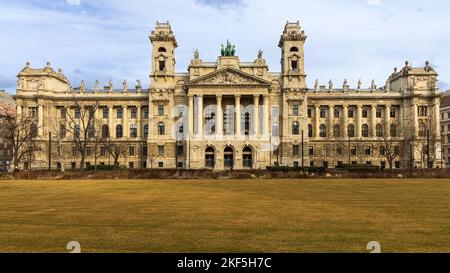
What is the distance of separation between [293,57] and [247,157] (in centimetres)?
2680

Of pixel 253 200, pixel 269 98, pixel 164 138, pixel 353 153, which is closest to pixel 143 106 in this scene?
pixel 164 138

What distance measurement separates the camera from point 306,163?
303 ft

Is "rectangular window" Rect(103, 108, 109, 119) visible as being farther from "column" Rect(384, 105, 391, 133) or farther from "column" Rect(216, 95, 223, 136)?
"column" Rect(384, 105, 391, 133)

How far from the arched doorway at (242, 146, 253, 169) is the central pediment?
49.8 ft

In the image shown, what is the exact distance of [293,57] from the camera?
312ft

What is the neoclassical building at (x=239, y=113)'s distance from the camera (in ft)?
300

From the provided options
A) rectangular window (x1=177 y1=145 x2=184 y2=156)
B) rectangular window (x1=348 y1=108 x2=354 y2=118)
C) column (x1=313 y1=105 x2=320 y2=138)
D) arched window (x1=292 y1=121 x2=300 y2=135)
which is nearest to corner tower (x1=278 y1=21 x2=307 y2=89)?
arched window (x1=292 y1=121 x2=300 y2=135)

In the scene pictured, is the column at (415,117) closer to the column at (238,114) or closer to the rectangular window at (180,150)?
the column at (238,114)

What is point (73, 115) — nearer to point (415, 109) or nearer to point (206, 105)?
point (206, 105)

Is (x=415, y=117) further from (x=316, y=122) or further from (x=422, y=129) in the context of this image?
(x=316, y=122)

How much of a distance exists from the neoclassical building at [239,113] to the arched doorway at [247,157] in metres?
0.23

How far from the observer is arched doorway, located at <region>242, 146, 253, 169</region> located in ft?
300

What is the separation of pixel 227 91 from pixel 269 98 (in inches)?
417

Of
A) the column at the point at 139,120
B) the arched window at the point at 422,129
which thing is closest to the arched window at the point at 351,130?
the arched window at the point at 422,129
